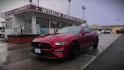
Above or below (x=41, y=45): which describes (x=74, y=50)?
below

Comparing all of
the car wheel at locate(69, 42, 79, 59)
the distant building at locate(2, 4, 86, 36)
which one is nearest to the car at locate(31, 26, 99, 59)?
the car wheel at locate(69, 42, 79, 59)

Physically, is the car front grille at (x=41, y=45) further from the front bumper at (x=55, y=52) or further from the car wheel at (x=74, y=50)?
the car wheel at (x=74, y=50)

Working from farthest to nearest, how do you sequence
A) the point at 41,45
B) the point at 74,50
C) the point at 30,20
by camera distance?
the point at 30,20 → the point at 74,50 → the point at 41,45

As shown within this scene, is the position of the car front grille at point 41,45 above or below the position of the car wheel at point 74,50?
above

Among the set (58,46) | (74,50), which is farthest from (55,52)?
(74,50)

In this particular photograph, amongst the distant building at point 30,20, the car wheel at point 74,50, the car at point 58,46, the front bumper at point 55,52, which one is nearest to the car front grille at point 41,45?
the car at point 58,46

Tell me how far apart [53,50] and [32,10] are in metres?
12.0

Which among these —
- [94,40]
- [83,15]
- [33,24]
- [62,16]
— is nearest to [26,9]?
[33,24]

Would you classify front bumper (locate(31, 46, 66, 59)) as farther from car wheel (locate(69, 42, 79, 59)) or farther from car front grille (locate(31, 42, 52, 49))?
car wheel (locate(69, 42, 79, 59))

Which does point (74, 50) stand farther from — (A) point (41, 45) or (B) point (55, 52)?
(A) point (41, 45)

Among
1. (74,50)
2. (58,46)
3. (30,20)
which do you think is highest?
(30,20)

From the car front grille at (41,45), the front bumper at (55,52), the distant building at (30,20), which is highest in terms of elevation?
the distant building at (30,20)

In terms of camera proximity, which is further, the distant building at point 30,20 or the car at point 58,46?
the distant building at point 30,20

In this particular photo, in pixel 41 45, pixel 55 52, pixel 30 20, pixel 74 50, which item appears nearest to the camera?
pixel 55 52
